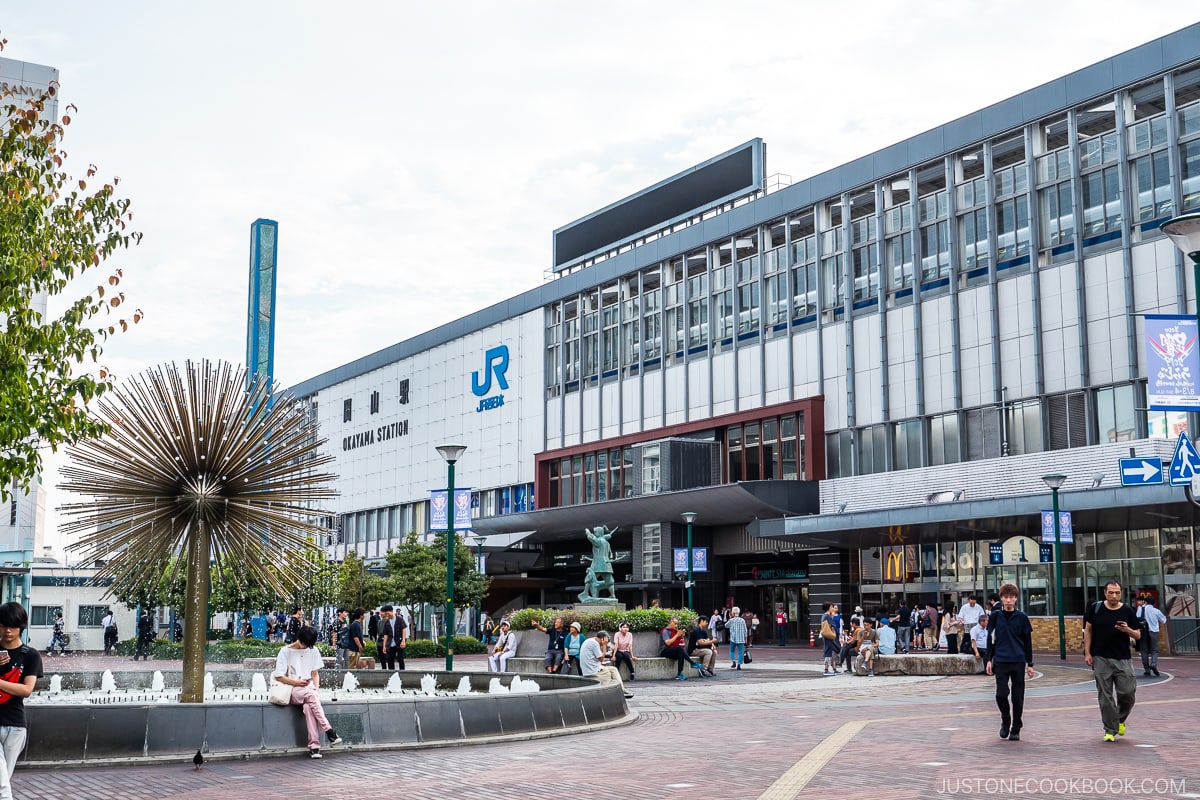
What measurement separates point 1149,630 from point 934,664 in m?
4.51

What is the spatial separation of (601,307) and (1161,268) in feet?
96.6

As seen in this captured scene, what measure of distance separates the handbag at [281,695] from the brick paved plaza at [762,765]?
628mm

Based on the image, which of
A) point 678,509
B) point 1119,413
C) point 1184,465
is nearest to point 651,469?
point 678,509

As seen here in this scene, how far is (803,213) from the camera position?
4988 cm

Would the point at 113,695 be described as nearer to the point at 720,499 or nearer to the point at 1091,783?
the point at 1091,783

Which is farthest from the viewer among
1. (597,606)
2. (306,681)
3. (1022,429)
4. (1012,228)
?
(1012,228)

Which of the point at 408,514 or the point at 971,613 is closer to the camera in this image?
the point at 971,613

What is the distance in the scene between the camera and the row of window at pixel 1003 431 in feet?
121

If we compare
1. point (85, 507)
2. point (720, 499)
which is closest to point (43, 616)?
point (720, 499)

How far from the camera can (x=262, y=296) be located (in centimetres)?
7462

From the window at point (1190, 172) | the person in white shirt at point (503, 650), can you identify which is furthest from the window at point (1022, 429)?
the person in white shirt at point (503, 650)

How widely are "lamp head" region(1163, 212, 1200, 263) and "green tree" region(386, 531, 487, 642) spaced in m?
40.8

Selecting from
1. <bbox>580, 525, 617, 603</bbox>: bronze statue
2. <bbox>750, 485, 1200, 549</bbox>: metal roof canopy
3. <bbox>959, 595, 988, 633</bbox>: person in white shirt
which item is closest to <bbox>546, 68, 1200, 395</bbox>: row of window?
<bbox>750, 485, 1200, 549</bbox>: metal roof canopy

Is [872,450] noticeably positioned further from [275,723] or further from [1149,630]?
[275,723]
